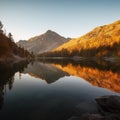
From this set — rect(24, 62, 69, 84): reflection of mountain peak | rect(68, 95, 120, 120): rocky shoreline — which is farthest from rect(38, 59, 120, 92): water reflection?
rect(68, 95, 120, 120): rocky shoreline

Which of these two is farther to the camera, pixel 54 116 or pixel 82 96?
pixel 82 96

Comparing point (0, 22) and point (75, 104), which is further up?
point (0, 22)

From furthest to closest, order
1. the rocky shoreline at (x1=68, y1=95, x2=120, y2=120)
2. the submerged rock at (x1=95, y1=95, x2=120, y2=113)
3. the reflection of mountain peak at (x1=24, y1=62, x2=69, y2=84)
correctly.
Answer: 1. the reflection of mountain peak at (x1=24, y1=62, x2=69, y2=84)
2. the submerged rock at (x1=95, y1=95, x2=120, y2=113)
3. the rocky shoreline at (x1=68, y1=95, x2=120, y2=120)

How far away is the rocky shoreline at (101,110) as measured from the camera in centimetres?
Answer: 1977

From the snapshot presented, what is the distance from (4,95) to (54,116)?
14.5 meters

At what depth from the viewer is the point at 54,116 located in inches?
901

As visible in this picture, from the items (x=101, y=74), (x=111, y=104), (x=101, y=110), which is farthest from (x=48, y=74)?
(x=111, y=104)

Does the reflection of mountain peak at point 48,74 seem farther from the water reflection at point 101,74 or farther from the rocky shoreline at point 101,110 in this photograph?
the rocky shoreline at point 101,110

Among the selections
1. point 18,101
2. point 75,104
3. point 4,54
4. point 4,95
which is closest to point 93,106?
point 75,104

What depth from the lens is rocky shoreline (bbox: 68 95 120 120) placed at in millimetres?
19766

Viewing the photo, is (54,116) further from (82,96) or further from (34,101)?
(82,96)

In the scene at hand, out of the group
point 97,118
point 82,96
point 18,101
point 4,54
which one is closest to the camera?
point 97,118

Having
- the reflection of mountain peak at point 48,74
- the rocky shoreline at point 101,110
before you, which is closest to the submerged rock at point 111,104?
the rocky shoreline at point 101,110

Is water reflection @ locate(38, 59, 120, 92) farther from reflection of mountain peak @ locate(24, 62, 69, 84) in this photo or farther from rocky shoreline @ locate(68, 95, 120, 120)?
rocky shoreline @ locate(68, 95, 120, 120)
